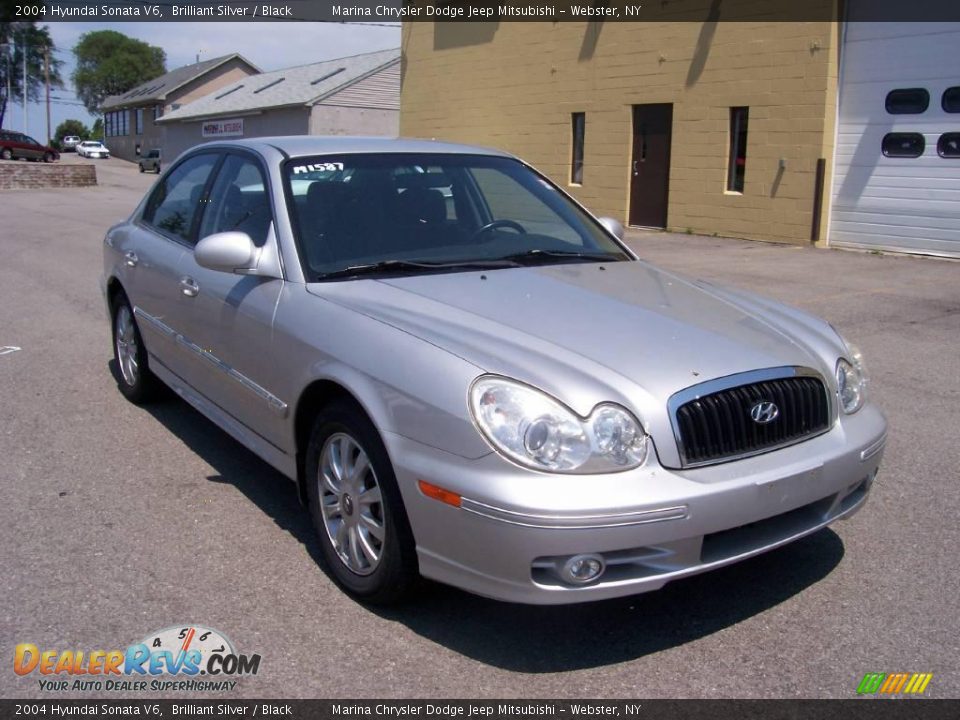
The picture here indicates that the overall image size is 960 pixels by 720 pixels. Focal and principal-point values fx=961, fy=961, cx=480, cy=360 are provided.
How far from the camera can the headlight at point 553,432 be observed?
2916 millimetres

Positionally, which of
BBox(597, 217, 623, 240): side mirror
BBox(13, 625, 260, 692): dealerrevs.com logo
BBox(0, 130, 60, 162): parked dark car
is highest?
BBox(0, 130, 60, 162): parked dark car

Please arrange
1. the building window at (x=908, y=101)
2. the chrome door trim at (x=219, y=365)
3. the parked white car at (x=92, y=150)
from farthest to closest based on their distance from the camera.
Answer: the parked white car at (x=92, y=150), the building window at (x=908, y=101), the chrome door trim at (x=219, y=365)

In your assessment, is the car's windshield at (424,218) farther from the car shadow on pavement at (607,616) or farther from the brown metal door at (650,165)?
the brown metal door at (650,165)

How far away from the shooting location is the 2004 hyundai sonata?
9.61 feet

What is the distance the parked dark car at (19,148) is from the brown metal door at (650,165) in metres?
41.5

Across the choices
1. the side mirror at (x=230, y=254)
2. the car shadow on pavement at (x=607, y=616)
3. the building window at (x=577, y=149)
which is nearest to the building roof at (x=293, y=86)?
the building window at (x=577, y=149)

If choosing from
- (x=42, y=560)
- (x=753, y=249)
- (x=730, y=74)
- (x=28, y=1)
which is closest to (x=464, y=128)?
(x=730, y=74)

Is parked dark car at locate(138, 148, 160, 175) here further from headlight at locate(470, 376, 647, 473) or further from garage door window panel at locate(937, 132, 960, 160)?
headlight at locate(470, 376, 647, 473)

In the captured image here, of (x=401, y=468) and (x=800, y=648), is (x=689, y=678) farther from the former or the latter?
(x=401, y=468)

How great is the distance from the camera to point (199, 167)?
210 inches

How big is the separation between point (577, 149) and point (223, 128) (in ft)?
88.7

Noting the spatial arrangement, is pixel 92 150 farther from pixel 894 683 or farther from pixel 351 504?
pixel 894 683

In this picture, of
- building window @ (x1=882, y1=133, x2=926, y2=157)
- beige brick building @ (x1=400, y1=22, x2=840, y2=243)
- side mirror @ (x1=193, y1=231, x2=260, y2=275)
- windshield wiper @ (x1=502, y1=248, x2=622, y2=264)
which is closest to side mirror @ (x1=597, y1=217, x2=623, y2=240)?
windshield wiper @ (x1=502, y1=248, x2=622, y2=264)

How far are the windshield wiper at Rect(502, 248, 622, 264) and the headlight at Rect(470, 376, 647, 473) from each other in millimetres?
1414
